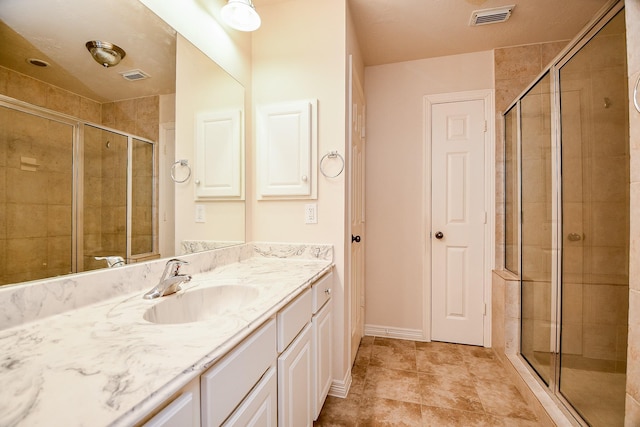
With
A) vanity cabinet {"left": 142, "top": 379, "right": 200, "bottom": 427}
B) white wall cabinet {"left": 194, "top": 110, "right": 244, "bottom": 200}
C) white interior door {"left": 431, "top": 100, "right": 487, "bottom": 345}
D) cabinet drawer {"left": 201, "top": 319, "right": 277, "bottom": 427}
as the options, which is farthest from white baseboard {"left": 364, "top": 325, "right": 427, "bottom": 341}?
vanity cabinet {"left": 142, "top": 379, "right": 200, "bottom": 427}

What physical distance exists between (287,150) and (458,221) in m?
1.66

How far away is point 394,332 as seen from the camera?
2.61 m

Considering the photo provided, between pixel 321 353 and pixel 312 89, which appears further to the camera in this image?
pixel 312 89

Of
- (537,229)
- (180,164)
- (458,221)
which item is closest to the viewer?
(180,164)

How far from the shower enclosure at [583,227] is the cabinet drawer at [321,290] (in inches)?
53.4

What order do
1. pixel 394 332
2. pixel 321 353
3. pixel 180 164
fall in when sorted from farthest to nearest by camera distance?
pixel 394 332 → pixel 321 353 → pixel 180 164

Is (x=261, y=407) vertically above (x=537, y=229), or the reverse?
(x=537, y=229)

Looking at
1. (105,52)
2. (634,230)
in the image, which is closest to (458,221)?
(634,230)

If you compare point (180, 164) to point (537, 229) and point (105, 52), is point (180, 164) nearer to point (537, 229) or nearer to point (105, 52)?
point (105, 52)

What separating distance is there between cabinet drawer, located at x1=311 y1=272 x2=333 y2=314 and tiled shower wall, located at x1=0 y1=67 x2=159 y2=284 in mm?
924

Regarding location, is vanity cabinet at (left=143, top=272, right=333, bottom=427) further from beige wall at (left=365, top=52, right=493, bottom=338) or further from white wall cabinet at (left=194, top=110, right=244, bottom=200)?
beige wall at (left=365, top=52, right=493, bottom=338)

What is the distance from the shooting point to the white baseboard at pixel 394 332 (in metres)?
2.56

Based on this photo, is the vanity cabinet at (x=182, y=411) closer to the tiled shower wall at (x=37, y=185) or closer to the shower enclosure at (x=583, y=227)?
the tiled shower wall at (x=37, y=185)

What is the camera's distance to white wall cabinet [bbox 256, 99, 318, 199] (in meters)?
1.77
